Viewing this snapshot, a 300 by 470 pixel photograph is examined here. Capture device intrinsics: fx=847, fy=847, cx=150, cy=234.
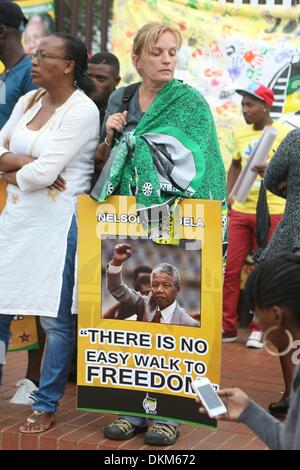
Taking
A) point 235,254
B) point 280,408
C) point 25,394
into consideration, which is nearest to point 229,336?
point 235,254

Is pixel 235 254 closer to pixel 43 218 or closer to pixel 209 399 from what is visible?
pixel 43 218

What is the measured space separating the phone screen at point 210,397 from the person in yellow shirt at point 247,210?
12.1 feet

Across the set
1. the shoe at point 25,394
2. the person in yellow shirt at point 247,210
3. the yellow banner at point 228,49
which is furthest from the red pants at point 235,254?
the shoe at point 25,394

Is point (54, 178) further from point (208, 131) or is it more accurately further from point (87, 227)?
point (208, 131)

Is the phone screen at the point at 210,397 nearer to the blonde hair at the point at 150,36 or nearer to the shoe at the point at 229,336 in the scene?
the blonde hair at the point at 150,36

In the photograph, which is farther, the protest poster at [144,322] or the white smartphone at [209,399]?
the protest poster at [144,322]

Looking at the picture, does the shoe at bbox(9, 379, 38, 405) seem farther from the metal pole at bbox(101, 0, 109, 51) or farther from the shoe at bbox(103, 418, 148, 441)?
the metal pole at bbox(101, 0, 109, 51)

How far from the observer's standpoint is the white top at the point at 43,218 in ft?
14.0

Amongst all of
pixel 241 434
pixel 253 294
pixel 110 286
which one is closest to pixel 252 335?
pixel 241 434

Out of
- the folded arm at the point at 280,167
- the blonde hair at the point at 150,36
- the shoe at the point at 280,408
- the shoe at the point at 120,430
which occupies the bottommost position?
the shoe at the point at 280,408

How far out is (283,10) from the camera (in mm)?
7332

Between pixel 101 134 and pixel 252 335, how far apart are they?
299 centimetres

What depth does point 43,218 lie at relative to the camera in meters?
4.32

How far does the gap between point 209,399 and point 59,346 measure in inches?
61.4
